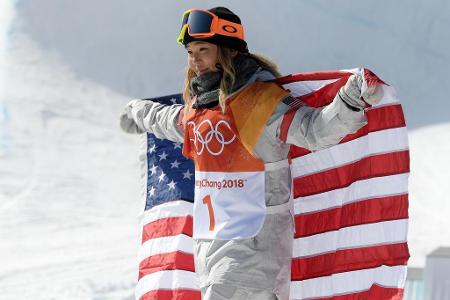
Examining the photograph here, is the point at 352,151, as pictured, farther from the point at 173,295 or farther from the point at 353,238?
the point at 173,295

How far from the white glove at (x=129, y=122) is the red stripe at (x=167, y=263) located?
489 mm

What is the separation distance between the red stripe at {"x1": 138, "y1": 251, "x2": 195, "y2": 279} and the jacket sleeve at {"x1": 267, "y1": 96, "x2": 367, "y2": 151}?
0.85m

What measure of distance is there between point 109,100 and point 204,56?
21.9 feet


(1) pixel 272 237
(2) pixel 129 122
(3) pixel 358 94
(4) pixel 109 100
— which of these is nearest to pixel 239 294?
(1) pixel 272 237

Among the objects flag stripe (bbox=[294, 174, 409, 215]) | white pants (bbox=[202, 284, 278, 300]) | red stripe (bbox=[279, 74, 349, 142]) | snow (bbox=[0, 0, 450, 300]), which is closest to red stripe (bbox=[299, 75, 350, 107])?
red stripe (bbox=[279, 74, 349, 142])

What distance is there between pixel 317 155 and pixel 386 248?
40 centimetres

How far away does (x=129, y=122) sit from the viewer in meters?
3.54

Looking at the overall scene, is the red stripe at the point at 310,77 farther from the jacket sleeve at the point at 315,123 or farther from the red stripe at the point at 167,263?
the red stripe at the point at 167,263

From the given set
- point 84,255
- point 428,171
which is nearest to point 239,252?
point 84,255

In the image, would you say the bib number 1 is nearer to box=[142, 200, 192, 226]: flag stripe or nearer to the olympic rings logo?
the olympic rings logo

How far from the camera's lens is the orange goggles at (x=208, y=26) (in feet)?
9.30

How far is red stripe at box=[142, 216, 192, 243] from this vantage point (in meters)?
3.47

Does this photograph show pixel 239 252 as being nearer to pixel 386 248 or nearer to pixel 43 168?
pixel 386 248

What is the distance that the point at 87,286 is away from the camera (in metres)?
5.21
